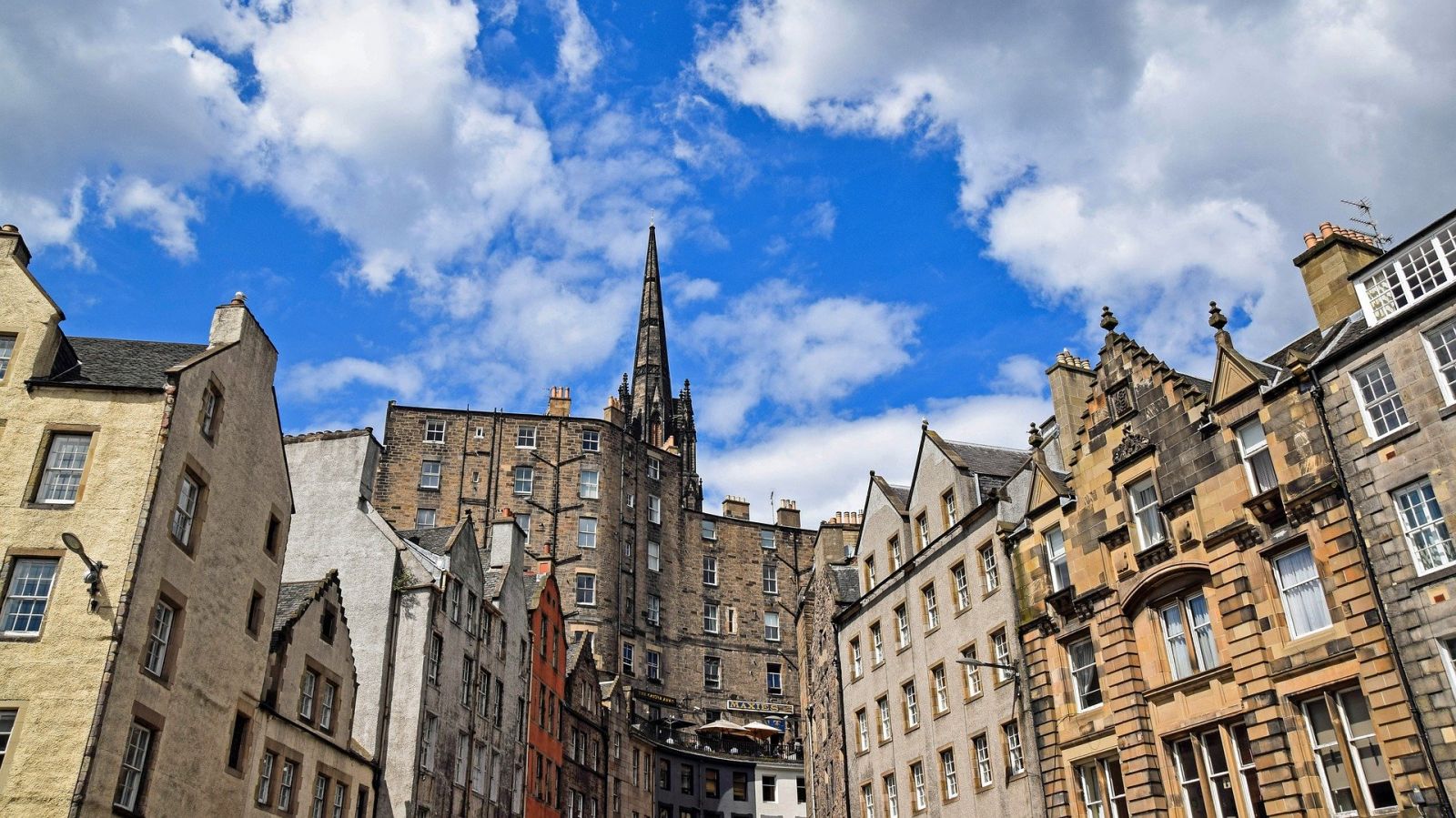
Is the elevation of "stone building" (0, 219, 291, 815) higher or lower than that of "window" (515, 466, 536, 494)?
lower

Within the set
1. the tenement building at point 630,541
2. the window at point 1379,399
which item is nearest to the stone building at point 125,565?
the window at point 1379,399

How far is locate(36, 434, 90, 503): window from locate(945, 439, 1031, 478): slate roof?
28792mm

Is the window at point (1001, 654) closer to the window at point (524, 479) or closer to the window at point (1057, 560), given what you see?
the window at point (1057, 560)

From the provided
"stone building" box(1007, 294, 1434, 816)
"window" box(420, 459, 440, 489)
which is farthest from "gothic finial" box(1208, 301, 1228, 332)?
"window" box(420, 459, 440, 489)

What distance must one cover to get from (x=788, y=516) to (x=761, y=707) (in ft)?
51.9

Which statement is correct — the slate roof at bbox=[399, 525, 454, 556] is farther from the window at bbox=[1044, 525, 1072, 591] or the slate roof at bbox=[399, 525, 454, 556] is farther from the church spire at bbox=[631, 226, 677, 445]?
the church spire at bbox=[631, 226, 677, 445]

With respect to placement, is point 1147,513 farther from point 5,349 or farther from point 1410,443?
point 5,349

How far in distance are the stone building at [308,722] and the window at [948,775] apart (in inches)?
762

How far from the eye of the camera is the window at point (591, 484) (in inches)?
3054

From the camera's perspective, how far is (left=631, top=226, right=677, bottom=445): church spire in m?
113

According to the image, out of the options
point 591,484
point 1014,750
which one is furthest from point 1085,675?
point 591,484

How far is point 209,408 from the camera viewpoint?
29.9m

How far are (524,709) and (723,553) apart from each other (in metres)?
36.4

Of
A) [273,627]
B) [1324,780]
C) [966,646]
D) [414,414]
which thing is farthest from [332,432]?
[1324,780]
